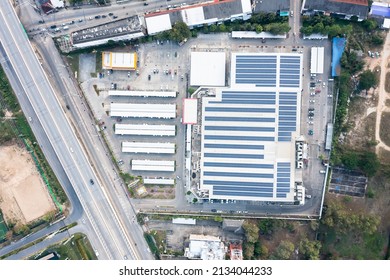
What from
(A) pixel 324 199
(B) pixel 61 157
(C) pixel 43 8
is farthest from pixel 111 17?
(A) pixel 324 199

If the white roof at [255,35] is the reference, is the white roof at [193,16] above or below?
above

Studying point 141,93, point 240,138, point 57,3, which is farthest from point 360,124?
point 57,3

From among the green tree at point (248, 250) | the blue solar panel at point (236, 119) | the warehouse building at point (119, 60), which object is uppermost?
the warehouse building at point (119, 60)

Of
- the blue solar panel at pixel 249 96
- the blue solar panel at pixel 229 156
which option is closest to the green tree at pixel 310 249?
the blue solar panel at pixel 229 156

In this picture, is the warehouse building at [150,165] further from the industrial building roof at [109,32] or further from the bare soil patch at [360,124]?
the bare soil patch at [360,124]

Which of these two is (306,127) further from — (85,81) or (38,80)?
(38,80)

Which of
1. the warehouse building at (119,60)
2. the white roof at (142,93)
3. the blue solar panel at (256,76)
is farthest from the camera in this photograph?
the warehouse building at (119,60)
